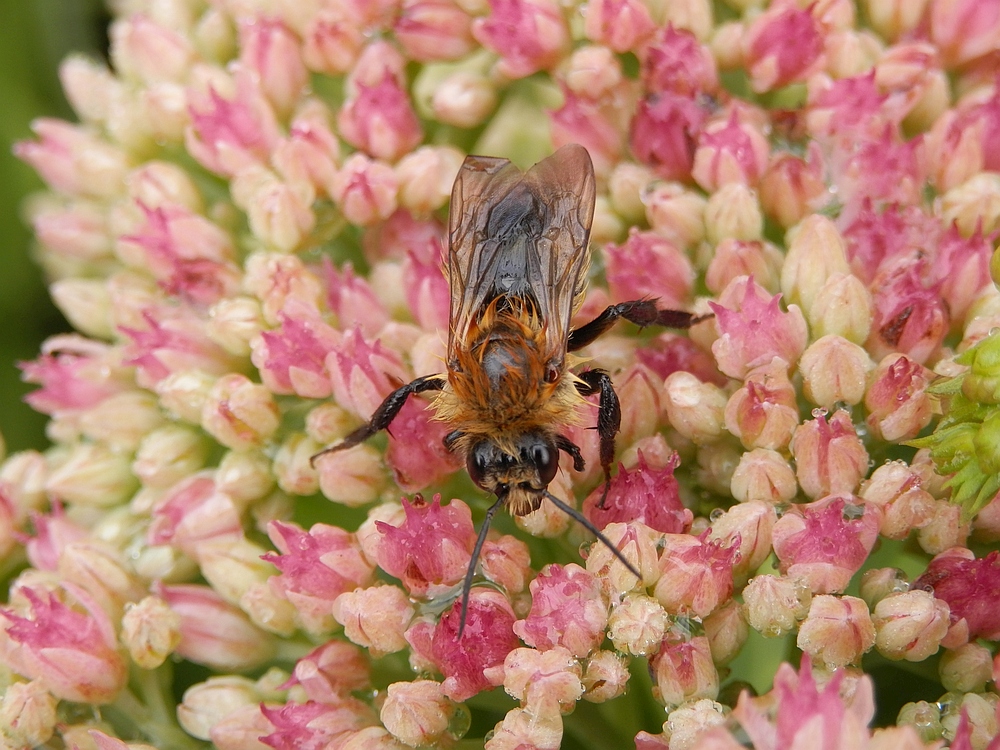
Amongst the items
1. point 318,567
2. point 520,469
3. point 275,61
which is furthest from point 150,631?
point 275,61

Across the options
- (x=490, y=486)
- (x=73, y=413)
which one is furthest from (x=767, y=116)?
(x=73, y=413)

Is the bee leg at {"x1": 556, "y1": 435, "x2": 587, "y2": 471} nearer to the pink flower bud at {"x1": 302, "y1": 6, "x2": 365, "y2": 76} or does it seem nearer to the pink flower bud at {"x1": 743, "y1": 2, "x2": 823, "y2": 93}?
the pink flower bud at {"x1": 743, "y1": 2, "x2": 823, "y2": 93}

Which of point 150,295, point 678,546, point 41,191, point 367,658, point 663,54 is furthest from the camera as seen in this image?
point 41,191

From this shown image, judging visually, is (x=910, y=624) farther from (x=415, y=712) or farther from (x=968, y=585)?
(x=415, y=712)

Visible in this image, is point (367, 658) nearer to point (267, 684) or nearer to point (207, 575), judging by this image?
point (267, 684)

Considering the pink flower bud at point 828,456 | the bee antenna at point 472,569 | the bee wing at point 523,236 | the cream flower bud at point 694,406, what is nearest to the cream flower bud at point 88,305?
the bee wing at point 523,236
